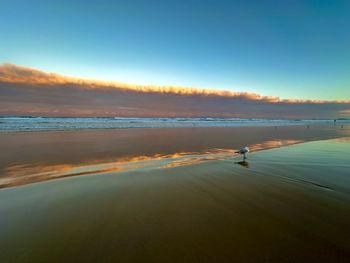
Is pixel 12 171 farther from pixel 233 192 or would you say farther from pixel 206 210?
pixel 233 192

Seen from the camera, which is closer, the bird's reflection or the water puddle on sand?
the water puddle on sand

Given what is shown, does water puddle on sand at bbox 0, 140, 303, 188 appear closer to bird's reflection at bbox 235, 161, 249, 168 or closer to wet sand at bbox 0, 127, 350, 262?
bird's reflection at bbox 235, 161, 249, 168

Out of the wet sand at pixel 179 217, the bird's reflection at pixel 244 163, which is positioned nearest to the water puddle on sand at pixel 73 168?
the bird's reflection at pixel 244 163

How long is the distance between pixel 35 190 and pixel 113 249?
3375mm

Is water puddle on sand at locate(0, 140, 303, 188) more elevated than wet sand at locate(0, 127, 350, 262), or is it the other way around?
wet sand at locate(0, 127, 350, 262)

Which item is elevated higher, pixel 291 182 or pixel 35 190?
pixel 291 182

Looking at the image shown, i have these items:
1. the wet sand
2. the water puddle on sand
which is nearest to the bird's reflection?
the water puddle on sand

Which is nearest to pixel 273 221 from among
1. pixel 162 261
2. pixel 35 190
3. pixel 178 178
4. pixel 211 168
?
pixel 162 261

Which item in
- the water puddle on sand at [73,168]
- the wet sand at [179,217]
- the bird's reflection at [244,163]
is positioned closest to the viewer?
the wet sand at [179,217]

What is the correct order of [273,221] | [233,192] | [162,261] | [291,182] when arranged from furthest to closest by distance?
[291,182] → [233,192] → [273,221] → [162,261]

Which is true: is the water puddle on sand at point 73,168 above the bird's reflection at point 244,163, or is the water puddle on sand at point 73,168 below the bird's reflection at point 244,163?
below

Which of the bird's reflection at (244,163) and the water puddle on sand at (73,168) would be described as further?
the bird's reflection at (244,163)

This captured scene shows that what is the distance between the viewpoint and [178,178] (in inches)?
210

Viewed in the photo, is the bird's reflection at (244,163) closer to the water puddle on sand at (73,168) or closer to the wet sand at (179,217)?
the water puddle on sand at (73,168)
